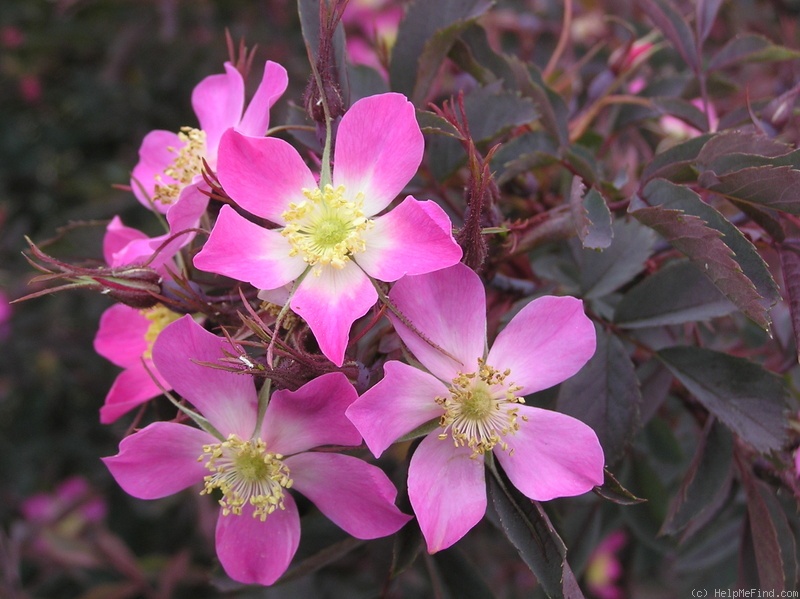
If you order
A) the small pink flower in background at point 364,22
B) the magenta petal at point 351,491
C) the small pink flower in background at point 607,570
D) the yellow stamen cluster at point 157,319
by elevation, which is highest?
the yellow stamen cluster at point 157,319

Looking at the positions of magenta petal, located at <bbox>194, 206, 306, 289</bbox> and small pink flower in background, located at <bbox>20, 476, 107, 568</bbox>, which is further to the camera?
small pink flower in background, located at <bbox>20, 476, 107, 568</bbox>

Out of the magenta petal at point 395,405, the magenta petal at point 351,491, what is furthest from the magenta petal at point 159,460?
the magenta petal at point 395,405

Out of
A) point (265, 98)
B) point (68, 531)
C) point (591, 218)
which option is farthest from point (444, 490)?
point (68, 531)

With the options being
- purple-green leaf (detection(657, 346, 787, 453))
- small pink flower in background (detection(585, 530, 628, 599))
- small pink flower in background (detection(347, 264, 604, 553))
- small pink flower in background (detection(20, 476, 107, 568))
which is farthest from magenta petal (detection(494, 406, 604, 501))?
small pink flower in background (detection(585, 530, 628, 599))

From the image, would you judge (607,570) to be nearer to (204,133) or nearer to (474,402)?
(474,402)

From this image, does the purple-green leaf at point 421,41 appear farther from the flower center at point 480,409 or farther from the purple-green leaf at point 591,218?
the flower center at point 480,409

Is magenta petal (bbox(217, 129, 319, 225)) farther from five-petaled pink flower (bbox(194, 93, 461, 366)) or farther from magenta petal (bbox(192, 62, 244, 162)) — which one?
magenta petal (bbox(192, 62, 244, 162))
